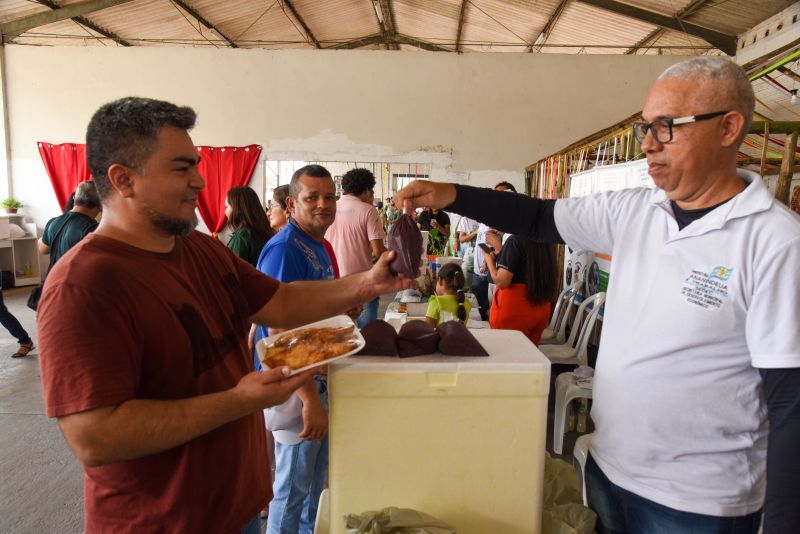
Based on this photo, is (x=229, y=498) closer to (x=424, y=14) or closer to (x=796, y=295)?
(x=796, y=295)

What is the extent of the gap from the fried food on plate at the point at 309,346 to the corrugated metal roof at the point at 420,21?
7.15m

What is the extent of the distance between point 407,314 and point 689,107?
89.4 inches

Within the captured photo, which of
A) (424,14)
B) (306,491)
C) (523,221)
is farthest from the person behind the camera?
(424,14)

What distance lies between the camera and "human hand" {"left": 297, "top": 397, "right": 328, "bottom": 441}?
5.13 feet

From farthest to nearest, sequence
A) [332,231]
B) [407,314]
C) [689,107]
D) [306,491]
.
→ [332,231]
[407,314]
[306,491]
[689,107]

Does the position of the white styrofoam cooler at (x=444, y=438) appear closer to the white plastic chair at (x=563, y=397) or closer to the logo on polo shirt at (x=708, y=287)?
the logo on polo shirt at (x=708, y=287)

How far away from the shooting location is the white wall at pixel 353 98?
24.2 ft

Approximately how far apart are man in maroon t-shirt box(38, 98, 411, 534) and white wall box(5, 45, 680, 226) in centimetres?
657

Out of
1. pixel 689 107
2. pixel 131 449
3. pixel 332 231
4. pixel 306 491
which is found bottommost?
pixel 306 491

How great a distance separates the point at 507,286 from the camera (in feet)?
10.2

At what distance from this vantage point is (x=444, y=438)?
39.3 inches

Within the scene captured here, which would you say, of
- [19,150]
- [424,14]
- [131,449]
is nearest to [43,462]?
[131,449]

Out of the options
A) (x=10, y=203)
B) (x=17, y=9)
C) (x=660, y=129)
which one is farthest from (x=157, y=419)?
(x=17, y=9)

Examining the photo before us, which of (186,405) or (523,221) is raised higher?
(523,221)
